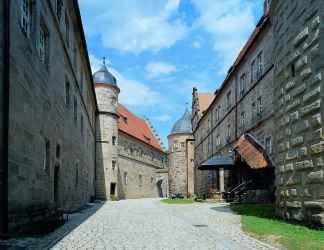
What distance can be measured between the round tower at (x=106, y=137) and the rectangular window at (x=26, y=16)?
103 ft

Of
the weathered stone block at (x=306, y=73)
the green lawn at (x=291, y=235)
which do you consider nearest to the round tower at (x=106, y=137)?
the green lawn at (x=291, y=235)

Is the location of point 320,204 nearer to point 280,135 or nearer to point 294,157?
point 294,157

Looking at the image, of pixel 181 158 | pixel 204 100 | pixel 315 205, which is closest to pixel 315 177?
pixel 315 205

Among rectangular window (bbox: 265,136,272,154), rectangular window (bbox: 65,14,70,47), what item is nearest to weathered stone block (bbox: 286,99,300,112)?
rectangular window (bbox: 265,136,272,154)

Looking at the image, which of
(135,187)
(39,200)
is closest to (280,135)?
(39,200)

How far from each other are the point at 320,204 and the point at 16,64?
273 inches

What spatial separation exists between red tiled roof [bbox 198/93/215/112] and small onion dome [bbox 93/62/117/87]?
10.5 metres

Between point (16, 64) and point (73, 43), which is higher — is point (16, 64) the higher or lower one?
the lower one

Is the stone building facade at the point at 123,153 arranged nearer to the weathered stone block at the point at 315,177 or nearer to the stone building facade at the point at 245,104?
the stone building facade at the point at 245,104

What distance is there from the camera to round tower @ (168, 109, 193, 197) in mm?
54406

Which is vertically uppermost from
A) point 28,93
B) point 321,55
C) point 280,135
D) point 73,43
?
point 73,43

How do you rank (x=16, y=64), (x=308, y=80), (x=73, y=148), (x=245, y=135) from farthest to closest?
(x=245, y=135) → (x=73, y=148) → (x=308, y=80) → (x=16, y=64)

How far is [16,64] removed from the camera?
7.96 meters

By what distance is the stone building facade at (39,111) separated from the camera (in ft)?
26.0
